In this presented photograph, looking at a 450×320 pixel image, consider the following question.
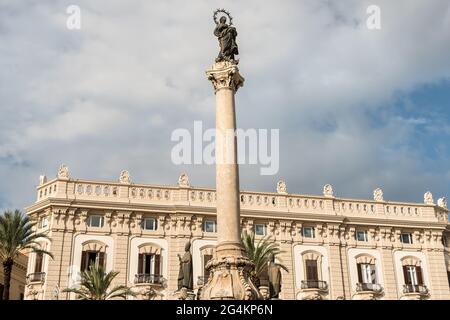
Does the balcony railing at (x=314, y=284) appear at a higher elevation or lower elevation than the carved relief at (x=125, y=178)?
lower

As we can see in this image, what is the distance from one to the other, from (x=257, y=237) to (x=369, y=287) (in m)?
10.6

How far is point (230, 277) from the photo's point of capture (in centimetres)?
1944

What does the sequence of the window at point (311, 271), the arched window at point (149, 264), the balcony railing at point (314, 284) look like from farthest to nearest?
the window at point (311, 271) < the balcony railing at point (314, 284) < the arched window at point (149, 264)

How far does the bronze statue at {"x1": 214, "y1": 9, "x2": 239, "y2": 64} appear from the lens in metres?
23.1

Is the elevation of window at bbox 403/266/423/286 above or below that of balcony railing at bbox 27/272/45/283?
above

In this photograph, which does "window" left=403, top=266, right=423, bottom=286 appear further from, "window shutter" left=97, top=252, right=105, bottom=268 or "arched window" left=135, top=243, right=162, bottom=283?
"window shutter" left=97, top=252, right=105, bottom=268

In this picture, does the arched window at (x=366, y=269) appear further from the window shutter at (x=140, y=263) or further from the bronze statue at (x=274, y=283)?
the bronze statue at (x=274, y=283)

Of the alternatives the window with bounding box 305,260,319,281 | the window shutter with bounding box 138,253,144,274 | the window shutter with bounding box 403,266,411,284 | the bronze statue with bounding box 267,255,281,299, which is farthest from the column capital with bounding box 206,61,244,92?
the window shutter with bounding box 403,266,411,284

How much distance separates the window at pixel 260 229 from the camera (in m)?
46.2

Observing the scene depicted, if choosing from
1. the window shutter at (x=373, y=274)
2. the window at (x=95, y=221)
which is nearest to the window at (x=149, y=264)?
the window at (x=95, y=221)

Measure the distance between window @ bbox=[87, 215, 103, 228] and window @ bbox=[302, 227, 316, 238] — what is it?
17.0 m

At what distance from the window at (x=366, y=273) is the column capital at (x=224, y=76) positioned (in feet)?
98.5
